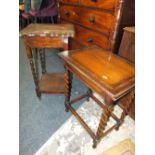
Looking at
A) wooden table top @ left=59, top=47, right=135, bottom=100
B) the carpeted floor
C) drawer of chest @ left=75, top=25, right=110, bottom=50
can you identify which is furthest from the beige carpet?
drawer of chest @ left=75, top=25, right=110, bottom=50

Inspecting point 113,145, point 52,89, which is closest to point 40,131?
point 52,89

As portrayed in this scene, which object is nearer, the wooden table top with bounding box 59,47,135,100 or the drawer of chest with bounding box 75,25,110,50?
the wooden table top with bounding box 59,47,135,100

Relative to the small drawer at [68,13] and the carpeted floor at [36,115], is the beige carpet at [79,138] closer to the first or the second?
the carpeted floor at [36,115]

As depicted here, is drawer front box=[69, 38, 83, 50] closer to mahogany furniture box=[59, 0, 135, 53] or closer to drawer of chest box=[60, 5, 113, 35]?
mahogany furniture box=[59, 0, 135, 53]

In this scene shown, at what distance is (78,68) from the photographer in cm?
101

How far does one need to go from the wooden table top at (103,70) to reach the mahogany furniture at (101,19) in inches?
11.1

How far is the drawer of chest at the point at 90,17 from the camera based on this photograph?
4.54ft

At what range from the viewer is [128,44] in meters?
1.35

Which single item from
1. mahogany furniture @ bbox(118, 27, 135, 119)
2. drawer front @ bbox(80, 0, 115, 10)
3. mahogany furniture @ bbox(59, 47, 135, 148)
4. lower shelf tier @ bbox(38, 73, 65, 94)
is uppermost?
drawer front @ bbox(80, 0, 115, 10)

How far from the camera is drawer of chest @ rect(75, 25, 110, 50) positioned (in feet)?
4.88

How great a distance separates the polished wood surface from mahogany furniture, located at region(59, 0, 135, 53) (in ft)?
0.24
